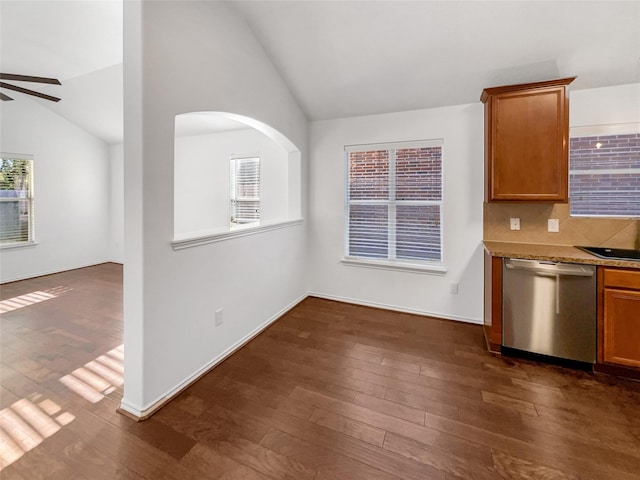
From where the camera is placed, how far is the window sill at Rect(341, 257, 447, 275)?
3.44 metres

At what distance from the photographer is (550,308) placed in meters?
2.40

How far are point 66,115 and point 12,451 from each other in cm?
602

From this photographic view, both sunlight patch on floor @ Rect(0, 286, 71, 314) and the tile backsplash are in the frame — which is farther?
sunlight patch on floor @ Rect(0, 286, 71, 314)

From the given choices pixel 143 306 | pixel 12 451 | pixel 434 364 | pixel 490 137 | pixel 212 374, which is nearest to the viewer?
pixel 12 451

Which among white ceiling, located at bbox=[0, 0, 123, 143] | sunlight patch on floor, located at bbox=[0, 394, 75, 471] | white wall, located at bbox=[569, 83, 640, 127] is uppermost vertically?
white ceiling, located at bbox=[0, 0, 123, 143]

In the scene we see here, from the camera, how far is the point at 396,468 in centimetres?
149

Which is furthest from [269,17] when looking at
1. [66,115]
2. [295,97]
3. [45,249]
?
[45,249]

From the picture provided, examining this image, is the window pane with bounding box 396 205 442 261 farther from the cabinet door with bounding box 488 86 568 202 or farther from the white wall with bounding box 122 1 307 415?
the white wall with bounding box 122 1 307 415

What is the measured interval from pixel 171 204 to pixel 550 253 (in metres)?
3.07

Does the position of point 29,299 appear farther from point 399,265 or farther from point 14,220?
point 399,265

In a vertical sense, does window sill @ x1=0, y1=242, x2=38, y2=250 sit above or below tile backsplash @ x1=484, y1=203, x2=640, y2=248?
below

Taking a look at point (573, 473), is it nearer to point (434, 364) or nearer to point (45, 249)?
point (434, 364)

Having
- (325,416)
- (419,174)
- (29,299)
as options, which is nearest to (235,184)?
(419,174)

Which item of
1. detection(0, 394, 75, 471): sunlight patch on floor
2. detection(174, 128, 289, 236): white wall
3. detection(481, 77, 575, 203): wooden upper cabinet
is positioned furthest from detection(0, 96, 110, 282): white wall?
detection(481, 77, 575, 203): wooden upper cabinet
